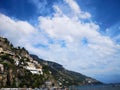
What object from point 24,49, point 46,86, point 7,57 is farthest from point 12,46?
point 46,86

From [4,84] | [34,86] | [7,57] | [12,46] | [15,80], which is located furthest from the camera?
[12,46]

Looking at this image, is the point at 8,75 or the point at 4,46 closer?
the point at 8,75

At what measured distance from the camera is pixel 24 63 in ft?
567

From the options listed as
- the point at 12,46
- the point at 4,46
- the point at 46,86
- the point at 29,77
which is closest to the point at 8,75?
the point at 29,77

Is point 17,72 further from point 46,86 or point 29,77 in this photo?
point 46,86

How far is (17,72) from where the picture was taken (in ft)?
440

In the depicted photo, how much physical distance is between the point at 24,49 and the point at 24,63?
85.4 feet

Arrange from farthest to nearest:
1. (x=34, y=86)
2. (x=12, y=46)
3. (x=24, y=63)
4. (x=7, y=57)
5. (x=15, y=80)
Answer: (x=12, y=46), (x=24, y=63), (x=7, y=57), (x=34, y=86), (x=15, y=80)

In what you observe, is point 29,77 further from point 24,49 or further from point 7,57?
point 24,49

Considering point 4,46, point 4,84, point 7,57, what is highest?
point 4,46

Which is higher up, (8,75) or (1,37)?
(1,37)

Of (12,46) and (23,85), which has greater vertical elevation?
(12,46)

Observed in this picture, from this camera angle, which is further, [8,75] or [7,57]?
[7,57]

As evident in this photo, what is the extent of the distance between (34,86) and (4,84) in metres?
25.6
